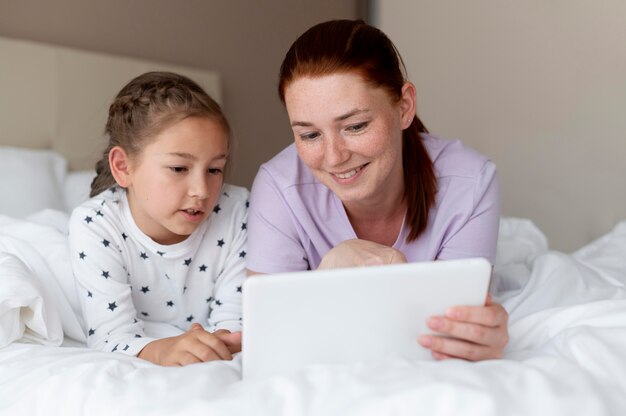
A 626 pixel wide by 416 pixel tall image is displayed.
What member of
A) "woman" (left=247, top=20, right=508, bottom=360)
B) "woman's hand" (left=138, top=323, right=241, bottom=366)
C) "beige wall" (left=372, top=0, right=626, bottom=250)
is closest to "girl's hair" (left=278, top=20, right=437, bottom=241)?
"woman" (left=247, top=20, right=508, bottom=360)

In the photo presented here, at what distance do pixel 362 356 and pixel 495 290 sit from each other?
2.65 feet

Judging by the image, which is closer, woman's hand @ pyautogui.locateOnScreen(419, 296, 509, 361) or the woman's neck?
woman's hand @ pyautogui.locateOnScreen(419, 296, 509, 361)

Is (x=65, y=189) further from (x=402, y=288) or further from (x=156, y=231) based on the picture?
(x=402, y=288)

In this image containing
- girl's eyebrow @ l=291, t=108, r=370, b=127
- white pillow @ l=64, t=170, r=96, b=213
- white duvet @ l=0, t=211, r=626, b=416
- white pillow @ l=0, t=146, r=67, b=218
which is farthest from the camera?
white pillow @ l=64, t=170, r=96, b=213

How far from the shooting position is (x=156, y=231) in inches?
62.2

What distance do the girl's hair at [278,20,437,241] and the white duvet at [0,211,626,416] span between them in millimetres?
298

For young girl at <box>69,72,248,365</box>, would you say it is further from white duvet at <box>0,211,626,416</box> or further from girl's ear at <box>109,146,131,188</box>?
white duvet at <box>0,211,626,416</box>

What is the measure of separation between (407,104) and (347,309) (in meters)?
0.64

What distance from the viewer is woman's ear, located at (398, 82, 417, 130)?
1.42m

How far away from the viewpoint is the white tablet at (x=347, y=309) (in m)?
0.87

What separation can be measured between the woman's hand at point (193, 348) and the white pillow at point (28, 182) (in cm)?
96

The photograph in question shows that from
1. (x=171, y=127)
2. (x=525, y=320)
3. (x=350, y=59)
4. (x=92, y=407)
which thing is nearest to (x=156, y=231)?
(x=171, y=127)

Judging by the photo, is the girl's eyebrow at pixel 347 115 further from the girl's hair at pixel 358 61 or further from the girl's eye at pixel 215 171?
the girl's eye at pixel 215 171

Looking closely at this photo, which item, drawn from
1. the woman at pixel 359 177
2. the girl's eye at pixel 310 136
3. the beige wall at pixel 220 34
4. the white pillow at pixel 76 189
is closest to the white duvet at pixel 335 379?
the woman at pixel 359 177
